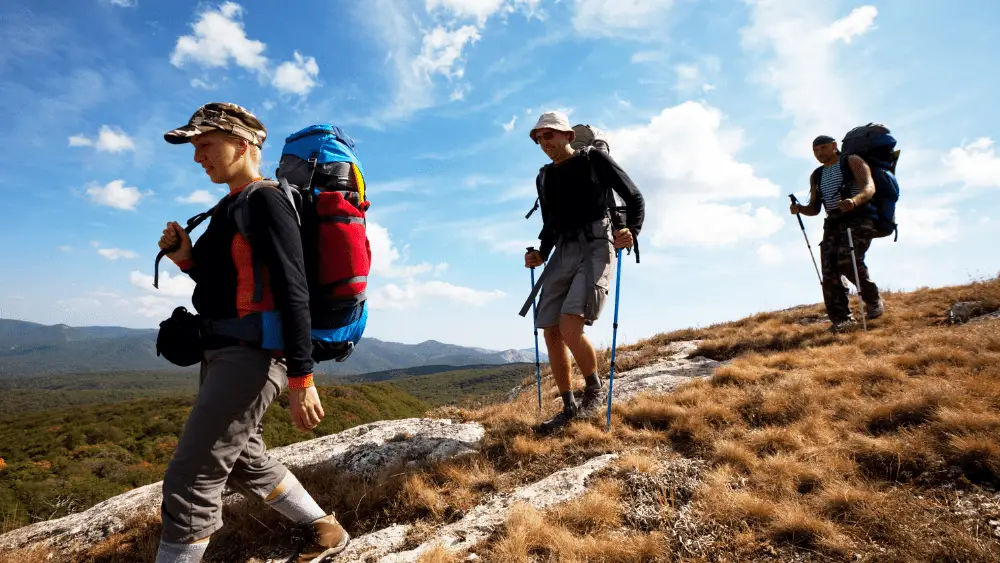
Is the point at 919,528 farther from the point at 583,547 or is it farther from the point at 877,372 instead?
the point at 877,372

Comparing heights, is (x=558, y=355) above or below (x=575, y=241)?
below

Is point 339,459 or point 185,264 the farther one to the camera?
point 339,459

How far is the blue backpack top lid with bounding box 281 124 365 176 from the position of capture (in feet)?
10.5

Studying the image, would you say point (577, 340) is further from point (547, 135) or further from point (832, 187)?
point (832, 187)

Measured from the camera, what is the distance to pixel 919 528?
106 inches

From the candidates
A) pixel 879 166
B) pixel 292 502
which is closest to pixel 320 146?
pixel 292 502

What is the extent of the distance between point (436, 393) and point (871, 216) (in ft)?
607

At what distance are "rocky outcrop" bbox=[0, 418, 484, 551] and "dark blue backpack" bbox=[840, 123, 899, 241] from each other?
863cm

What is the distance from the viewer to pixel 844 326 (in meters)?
8.80

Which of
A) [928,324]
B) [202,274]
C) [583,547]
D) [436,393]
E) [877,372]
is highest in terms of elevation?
[202,274]

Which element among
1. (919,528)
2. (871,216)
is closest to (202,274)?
(919,528)

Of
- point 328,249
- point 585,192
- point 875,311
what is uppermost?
point 585,192

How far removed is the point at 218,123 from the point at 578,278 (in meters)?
3.74

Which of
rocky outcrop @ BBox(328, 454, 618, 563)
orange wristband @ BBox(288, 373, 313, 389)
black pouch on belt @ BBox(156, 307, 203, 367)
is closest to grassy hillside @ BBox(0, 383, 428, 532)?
rocky outcrop @ BBox(328, 454, 618, 563)
